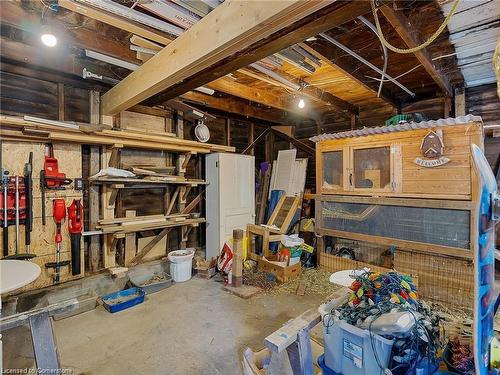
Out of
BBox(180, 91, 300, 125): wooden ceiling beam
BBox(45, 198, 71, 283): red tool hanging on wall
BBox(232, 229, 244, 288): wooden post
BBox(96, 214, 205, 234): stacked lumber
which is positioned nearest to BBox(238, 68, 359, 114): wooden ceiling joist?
BBox(180, 91, 300, 125): wooden ceiling beam

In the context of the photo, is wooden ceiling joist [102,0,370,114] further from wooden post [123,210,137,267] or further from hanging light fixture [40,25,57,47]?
wooden post [123,210,137,267]

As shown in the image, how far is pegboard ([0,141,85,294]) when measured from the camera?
2.61 meters

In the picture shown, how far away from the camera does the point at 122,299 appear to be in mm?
2971

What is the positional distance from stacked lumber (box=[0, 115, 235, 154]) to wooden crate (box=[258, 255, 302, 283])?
203 centimetres

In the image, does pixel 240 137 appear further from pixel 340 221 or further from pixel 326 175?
pixel 340 221

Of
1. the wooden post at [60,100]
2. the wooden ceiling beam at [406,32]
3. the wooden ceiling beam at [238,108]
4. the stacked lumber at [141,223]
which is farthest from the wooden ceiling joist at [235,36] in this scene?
the stacked lumber at [141,223]

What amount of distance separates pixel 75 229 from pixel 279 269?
8.20ft

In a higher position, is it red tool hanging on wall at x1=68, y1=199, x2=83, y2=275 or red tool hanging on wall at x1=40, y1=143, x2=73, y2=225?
red tool hanging on wall at x1=40, y1=143, x2=73, y2=225

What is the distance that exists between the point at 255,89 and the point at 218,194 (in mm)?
1609

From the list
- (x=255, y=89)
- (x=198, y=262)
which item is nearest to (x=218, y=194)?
(x=198, y=262)

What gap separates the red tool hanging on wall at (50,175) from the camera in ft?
8.96

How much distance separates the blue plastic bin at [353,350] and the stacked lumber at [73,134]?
9.18 feet

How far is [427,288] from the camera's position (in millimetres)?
3014

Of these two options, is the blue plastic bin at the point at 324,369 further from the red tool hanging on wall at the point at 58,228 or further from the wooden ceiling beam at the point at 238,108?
the wooden ceiling beam at the point at 238,108
